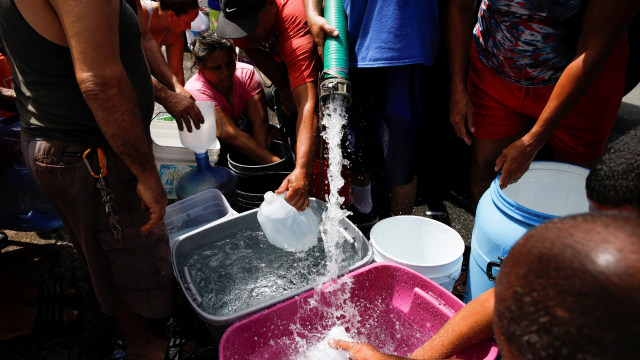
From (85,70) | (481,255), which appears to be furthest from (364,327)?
(85,70)

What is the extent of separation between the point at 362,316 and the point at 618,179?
1.23 meters

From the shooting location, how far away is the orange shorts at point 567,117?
1.88 metres

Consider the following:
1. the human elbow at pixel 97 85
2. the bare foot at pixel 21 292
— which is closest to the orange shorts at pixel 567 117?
the human elbow at pixel 97 85

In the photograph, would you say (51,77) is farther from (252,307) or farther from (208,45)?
(208,45)

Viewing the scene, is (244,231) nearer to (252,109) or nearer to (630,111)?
(252,109)

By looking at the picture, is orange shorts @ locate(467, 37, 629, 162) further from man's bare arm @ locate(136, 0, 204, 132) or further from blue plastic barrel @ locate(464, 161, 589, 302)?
man's bare arm @ locate(136, 0, 204, 132)

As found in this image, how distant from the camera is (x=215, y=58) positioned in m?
3.19

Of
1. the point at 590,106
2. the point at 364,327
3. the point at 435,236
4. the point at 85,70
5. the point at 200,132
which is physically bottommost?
the point at 364,327

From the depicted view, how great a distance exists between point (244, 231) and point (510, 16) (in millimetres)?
1868

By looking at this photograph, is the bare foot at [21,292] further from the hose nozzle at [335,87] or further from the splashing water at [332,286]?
the hose nozzle at [335,87]

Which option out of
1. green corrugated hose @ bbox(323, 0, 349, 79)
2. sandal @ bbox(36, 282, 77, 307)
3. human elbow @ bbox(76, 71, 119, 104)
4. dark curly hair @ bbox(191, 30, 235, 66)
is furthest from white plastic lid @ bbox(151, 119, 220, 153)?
human elbow @ bbox(76, 71, 119, 104)

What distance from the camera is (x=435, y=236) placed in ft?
7.07

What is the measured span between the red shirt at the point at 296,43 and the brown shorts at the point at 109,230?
1048 millimetres

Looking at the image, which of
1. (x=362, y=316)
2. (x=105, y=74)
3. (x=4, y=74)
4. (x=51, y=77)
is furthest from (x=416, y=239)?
(x=4, y=74)
